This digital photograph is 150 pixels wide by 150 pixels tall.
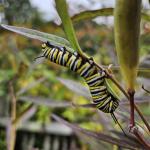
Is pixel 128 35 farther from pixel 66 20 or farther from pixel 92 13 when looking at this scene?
pixel 92 13

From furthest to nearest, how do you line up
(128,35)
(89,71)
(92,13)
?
(92,13) → (89,71) → (128,35)

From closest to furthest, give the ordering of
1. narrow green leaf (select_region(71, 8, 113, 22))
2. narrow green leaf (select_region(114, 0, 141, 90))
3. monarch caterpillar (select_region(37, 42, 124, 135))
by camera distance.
Answer: narrow green leaf (select_region(114, 0, 141, 90)) → monarch caterpillar (select_region(37, 42, 124, 135)) → narrow green leaf (select_region(71, 8, 113, 22))

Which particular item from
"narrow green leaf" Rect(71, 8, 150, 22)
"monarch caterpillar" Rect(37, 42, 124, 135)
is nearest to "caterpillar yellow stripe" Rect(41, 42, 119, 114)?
"monarch caterpillar" Rect(37, 42, 124, 135)

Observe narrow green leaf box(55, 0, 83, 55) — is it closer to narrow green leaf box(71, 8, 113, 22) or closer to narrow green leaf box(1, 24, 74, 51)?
narrow green leaf box(1, 24, 74, 51)

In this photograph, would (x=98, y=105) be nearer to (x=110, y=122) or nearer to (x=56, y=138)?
(x=110, y=122)

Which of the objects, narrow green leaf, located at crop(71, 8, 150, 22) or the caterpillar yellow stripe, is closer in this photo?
the caterpillar yellow stripe

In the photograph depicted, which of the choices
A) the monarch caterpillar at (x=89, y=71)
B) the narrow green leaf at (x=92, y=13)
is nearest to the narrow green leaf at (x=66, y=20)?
the monarch caterpillar at (x=89, y=71)

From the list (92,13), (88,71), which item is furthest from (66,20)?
(92,13)
